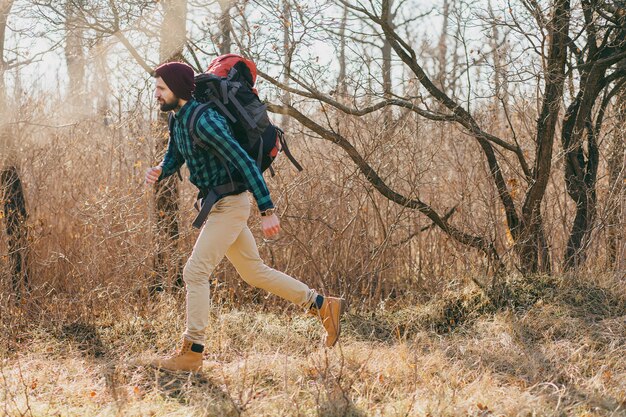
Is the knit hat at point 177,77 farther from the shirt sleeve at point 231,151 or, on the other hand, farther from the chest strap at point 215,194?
the chest strap at point 215,194

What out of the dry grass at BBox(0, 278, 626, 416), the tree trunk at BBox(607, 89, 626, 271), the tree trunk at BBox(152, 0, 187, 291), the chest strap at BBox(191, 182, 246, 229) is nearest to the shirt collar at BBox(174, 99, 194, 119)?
the chest strap at BBox(191, 182, 246, 229)

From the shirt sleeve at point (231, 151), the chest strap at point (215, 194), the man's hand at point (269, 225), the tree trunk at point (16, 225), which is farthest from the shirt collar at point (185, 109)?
the tree trunk at point (16, 225)

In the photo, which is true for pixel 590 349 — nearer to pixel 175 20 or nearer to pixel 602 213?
pixel 602 213

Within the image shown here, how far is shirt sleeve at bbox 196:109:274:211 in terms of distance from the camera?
4105 mm

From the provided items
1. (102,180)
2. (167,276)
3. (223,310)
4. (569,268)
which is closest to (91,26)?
(102,180)

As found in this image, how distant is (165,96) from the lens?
4.27 meters

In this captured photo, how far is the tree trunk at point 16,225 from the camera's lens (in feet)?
20.3

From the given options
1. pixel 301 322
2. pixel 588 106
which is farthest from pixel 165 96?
pixel 588 106

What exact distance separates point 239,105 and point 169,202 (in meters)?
2.59

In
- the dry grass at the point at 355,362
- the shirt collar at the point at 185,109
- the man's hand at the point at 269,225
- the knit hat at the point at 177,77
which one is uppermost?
the knit hat at the point at 177,77

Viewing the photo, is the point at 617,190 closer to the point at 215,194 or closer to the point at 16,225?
the point at 215,194

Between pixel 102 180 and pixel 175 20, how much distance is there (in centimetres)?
183

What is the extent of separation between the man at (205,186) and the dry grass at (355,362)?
0.32 meters

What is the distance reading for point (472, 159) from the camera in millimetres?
7098
